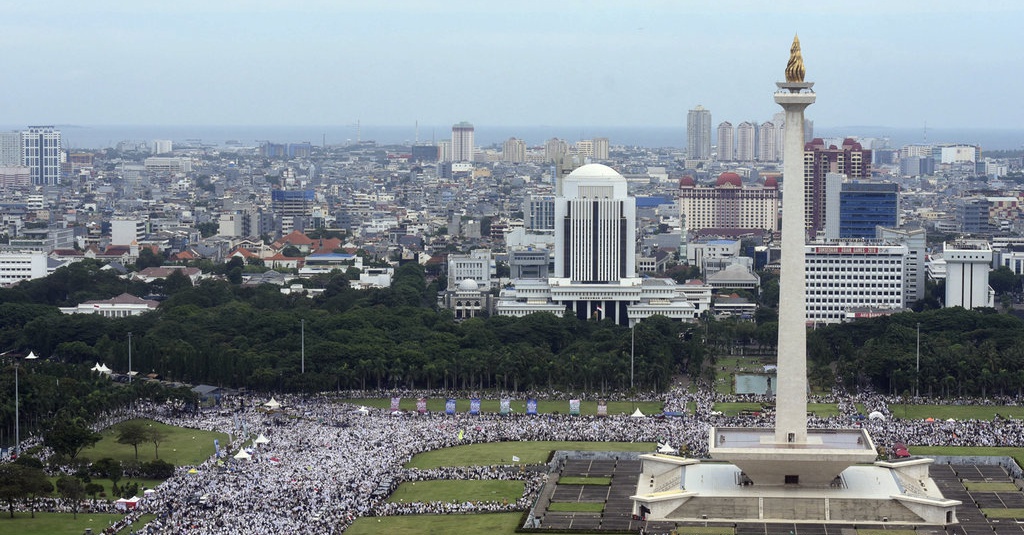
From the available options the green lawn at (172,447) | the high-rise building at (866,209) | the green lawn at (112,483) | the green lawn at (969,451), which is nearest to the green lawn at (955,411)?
the green lawn at (969,451)

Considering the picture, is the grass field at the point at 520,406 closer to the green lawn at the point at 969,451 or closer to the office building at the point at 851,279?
the green lawn at the point at 969,451

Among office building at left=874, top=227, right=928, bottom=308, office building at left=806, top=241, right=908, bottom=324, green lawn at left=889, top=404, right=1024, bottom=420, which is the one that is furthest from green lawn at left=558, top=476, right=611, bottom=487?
office building at left=874, top=227, right=928, bottom=308

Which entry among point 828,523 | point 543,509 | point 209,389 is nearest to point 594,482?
point 543,509

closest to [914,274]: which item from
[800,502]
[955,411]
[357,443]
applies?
[955,411]

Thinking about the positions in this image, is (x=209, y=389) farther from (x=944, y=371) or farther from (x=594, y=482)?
(x=944, y=371)

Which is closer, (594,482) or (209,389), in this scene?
(594,482)

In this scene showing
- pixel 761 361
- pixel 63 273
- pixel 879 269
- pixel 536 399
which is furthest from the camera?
pixel 63 273
